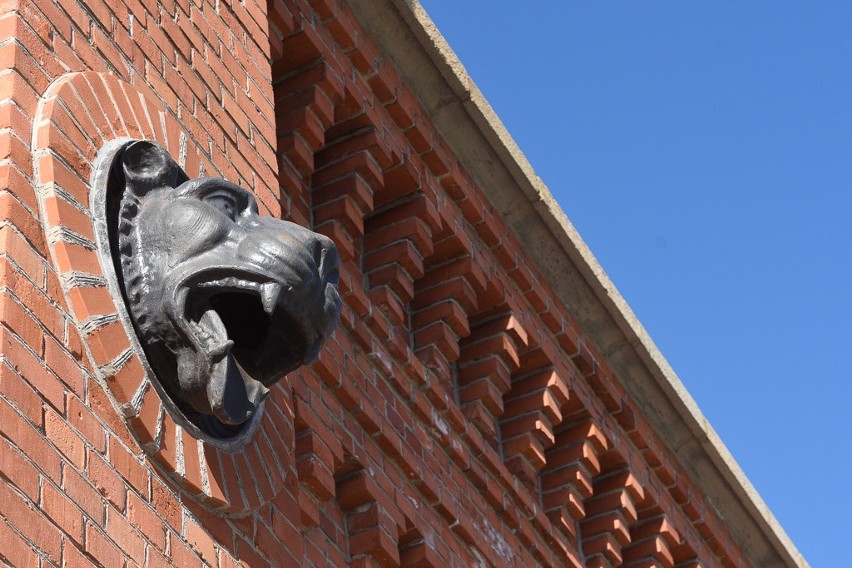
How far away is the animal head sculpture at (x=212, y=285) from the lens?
140 inches

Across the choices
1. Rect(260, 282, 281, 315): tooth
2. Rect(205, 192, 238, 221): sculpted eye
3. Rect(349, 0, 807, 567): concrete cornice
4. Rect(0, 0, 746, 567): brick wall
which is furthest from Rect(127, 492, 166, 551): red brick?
Rect(349, 0, 807, 567): concrete cornice

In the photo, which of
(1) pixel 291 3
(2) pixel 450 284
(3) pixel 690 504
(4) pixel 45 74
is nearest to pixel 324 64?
(1) pixel 291 3

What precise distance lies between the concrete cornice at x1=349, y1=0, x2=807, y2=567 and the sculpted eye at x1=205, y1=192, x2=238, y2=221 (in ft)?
8.80

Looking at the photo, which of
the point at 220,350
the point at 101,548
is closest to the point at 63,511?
the point at 101,548

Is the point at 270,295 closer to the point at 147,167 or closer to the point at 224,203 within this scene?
the point at 224,203

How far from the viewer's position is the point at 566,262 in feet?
23.8

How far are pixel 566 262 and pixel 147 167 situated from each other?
3.65 meters

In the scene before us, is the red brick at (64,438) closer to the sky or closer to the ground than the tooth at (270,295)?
closer to the ground

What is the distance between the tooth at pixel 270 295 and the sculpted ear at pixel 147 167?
438mm

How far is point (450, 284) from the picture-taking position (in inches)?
261

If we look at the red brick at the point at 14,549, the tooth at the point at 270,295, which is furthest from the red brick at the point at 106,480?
the tooth at the point at 270,295

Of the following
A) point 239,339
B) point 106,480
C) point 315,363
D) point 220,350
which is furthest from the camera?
point 315,363

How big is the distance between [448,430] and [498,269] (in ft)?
2.89

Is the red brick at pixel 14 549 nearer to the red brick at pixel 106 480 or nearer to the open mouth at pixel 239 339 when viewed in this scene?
Result: the red brick at pixel 106 480
